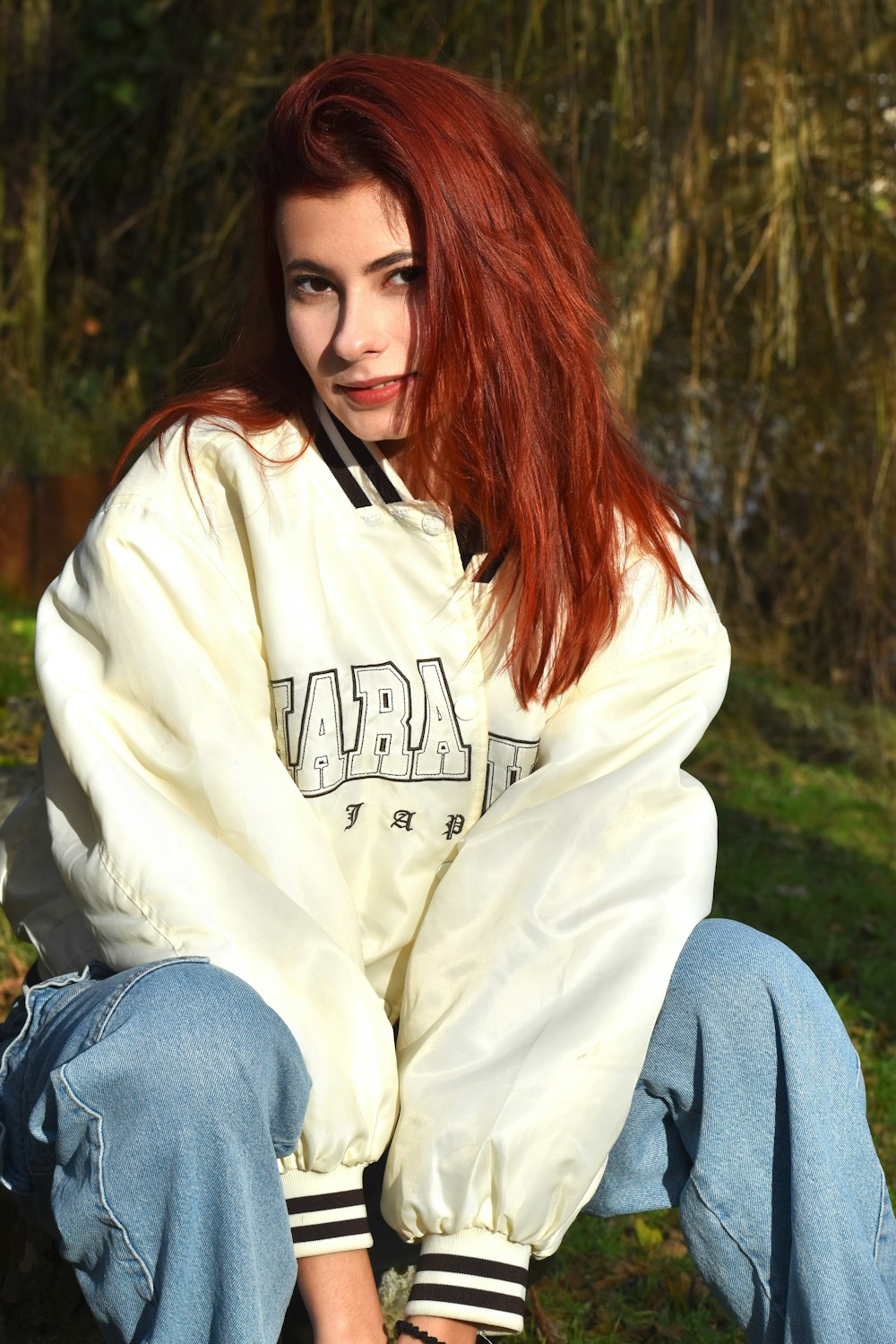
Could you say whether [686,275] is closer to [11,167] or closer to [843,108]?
[843,108]

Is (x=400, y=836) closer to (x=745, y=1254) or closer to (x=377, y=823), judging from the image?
(x=377, y=823)

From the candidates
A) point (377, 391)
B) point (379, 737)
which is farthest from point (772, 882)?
point (377, 391)

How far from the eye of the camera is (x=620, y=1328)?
88.4 inches

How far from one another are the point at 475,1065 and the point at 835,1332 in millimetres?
440

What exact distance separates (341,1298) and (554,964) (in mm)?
403

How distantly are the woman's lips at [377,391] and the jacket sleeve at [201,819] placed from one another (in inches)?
9.9

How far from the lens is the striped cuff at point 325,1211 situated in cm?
150

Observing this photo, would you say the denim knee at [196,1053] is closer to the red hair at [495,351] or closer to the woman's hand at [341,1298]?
the woman's hand at [341,1298]

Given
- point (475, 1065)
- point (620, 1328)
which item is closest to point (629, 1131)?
point (475, 1065)

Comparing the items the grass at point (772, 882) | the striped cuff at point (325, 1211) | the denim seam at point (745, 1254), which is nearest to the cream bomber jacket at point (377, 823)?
the striped cuff at point (325, 1211)

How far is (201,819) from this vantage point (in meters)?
1.64

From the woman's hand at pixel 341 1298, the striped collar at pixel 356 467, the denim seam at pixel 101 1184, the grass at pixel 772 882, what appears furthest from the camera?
the grass at pixel 772 882

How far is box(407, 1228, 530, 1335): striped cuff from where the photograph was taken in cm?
149

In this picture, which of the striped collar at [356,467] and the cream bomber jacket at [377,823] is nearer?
the cream bomber jacket at [377,823]
